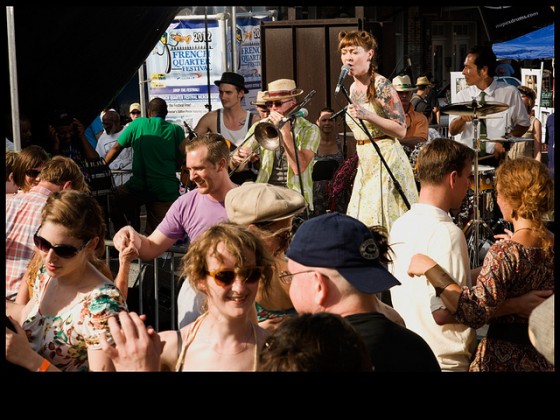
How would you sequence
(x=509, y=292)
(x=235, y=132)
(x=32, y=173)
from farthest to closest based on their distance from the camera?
(x=235, y=132) → (x=32, y=173) → (x=509, y=292)

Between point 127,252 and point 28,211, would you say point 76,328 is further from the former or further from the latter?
point 28,211

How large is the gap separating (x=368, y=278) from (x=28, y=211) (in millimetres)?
2657

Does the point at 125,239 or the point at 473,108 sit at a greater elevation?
the point at 473,108

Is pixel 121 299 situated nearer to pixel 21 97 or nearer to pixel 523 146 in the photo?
pixel 21 97

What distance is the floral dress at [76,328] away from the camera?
3.25 m

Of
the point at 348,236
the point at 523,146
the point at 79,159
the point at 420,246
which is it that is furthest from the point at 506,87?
the point at 348,236

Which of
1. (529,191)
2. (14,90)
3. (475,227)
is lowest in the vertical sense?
(475,227)

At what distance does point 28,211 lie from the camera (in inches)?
198

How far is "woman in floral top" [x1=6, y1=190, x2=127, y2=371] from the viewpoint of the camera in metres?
3.25

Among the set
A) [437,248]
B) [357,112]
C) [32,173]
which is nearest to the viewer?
[437,248]

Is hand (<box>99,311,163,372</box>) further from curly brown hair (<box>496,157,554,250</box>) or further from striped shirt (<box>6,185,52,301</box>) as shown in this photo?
striped shirt (<box>6,185,52,301</box>)

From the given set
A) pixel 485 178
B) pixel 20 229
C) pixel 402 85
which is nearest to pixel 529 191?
pixel 20 229

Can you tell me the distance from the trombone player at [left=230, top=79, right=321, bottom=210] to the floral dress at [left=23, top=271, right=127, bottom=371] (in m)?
3.44

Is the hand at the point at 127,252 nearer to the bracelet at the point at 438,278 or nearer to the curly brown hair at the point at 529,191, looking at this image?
the bracelet at the point at 438,278
